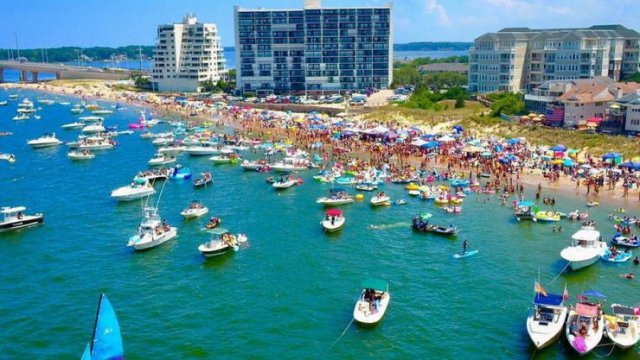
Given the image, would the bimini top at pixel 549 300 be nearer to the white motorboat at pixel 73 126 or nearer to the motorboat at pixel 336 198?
the motorboat at pixel 336 198

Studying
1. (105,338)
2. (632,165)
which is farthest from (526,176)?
(105,338)

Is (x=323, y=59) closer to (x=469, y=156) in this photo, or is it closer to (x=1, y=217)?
(x=469, y=156)

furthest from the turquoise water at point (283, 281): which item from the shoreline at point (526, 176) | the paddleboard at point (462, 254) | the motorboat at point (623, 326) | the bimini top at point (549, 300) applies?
the shoreline at point (526, 176)

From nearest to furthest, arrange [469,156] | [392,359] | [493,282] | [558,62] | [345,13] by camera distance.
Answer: [392,359] → [493,282] → [469,156] → [558,62] → [345,13]

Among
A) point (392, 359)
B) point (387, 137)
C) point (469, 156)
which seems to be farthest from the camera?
point (387, 137)

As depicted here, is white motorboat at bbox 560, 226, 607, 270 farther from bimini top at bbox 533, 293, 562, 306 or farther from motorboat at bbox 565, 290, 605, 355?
bimini top at bbox 533, 293, 562, 306

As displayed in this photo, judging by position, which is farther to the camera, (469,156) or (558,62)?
(558,62)

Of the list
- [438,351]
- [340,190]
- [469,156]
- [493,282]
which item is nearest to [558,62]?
[469,156]
